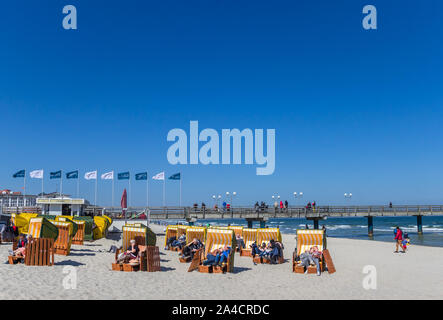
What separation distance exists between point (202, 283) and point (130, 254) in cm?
265

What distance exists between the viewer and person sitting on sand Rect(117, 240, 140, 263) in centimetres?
1138

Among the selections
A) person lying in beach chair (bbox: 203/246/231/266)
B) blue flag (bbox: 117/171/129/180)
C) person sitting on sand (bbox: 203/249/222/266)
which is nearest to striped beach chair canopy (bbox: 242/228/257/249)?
person lying in beach chair (bbox: 203/246/231/266)

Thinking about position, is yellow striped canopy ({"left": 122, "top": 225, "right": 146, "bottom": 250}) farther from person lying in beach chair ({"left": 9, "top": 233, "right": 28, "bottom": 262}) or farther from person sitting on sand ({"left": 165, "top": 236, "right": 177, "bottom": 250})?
person sitting on sand ({"left": 165, "top": 236, "right": 177, "bottom": 250})

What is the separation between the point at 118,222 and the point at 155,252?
18183 millimetres

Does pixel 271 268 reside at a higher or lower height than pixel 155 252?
lower

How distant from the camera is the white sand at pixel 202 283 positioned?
8.32 meters

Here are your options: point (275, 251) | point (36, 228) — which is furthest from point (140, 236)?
point (275, 251)

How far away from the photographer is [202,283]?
1005 cm

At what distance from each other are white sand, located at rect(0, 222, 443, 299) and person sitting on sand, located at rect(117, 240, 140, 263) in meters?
0.56
